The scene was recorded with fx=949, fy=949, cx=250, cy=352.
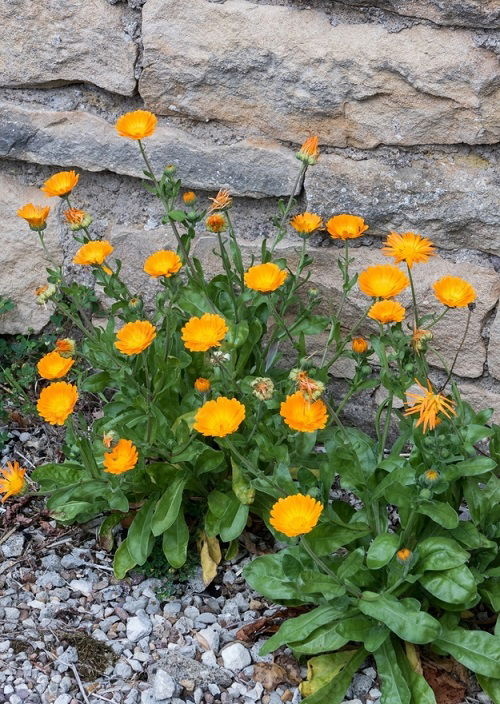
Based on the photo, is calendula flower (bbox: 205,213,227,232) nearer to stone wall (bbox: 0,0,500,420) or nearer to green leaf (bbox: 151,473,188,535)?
stone wall (bbox: 0,0,500,420)

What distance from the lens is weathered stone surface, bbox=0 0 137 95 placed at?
2834 mm

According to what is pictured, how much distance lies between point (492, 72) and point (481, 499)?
1087mm

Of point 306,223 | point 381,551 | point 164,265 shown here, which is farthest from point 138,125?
point 381,551

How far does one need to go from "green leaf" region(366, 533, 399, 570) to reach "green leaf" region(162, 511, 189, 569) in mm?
558

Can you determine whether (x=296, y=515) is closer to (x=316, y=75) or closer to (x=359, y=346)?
(x=359, y=346)

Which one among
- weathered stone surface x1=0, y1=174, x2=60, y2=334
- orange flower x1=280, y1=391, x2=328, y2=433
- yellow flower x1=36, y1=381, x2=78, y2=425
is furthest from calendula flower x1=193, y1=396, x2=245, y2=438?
weathered stone surface x1=0, y1=174, x2=60, y2=334

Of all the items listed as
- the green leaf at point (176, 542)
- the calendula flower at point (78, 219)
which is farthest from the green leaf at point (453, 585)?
the calendula flower at point (78, 219)

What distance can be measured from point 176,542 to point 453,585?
2.55 ft

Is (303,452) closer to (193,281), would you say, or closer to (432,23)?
(193,281)

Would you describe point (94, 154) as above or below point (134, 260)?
above

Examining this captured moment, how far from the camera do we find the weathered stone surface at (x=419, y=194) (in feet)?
8.47

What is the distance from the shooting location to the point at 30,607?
257 cm

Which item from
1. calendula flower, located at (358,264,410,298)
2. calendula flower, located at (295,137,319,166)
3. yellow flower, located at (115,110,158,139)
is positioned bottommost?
calendula flower, located at (358,264,410,298)

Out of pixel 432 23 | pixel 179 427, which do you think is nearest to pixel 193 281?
pixel 179 427
